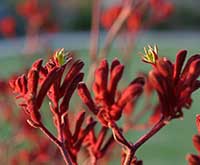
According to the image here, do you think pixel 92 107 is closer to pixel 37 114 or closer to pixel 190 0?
pixel 37 114

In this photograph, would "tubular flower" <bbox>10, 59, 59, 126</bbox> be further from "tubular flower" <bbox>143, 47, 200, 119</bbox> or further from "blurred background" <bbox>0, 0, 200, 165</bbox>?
"blurred background" <bbox>0, 0, 200, 165</bbox>

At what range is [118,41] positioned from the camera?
5.51 m

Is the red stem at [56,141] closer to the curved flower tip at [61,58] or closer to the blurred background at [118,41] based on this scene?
the curved flower tip at [61,58]

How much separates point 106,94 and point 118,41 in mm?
4587

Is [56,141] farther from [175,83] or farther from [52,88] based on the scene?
[175,83]

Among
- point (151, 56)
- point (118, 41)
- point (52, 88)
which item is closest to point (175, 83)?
point (151, 56)

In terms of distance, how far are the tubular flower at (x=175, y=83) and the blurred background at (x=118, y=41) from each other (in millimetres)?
2473

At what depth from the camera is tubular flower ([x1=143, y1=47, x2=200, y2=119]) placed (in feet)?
2.76

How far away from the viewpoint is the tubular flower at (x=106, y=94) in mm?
916

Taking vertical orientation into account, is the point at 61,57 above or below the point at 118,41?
above

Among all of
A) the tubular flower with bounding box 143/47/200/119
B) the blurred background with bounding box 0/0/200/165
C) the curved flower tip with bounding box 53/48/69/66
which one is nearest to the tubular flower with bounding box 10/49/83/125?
the curved flower tip with bounding box 53/48/69/66

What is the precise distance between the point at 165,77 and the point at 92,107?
0.14 metres

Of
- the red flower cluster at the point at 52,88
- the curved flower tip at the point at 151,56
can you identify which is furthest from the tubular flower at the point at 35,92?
the curved flower tip at the point at 151,56

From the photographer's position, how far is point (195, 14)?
12.0 meters
